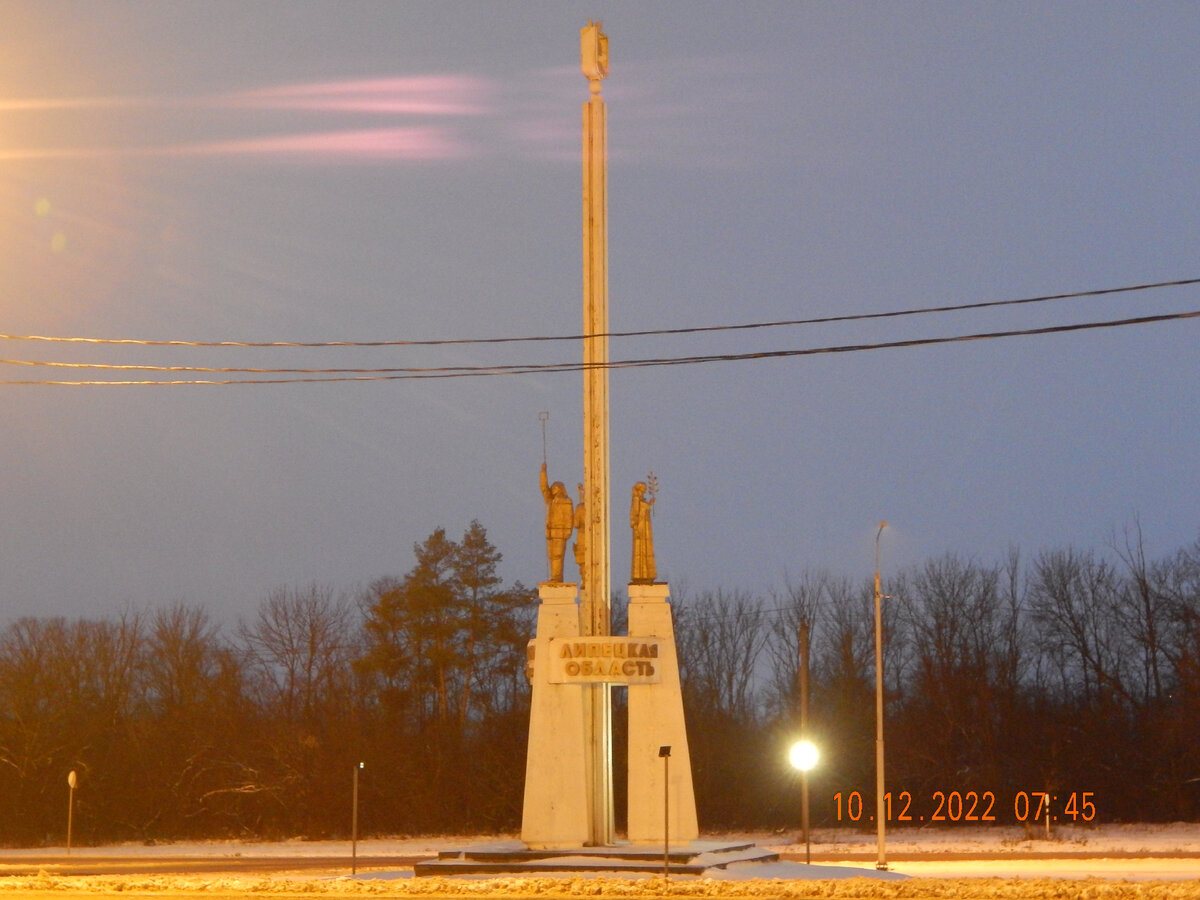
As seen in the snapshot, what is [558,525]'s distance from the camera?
2522cm

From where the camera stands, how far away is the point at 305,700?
56.4 m

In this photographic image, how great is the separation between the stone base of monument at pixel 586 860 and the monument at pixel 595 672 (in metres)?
0.51

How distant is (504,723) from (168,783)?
1143cm

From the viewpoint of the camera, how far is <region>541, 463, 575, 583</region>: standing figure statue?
2522 centimetres

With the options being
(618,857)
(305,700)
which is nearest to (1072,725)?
(305,700)

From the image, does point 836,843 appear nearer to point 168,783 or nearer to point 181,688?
point 168,783

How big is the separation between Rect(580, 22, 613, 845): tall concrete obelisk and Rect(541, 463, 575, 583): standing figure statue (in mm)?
419

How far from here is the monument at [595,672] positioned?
24.2 m
